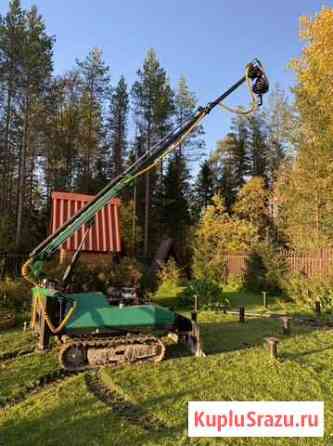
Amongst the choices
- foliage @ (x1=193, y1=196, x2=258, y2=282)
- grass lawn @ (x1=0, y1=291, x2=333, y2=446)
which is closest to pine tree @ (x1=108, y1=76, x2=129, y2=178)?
foliage @ (x1=193, y1=196, x2=258, y2=282)

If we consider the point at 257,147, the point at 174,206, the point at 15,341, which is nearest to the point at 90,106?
the point at 174,206

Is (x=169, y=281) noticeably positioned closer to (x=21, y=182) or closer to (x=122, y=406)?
(x=21, y=182)

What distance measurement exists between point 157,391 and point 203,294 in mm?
7928

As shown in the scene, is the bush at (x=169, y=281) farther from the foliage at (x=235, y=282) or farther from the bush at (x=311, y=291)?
the bush at (x=311, y=291)

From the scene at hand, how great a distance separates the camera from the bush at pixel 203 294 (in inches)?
514

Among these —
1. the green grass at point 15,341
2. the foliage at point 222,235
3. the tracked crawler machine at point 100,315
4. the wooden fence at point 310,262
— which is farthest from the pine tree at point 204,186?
the tracked crawler machine at point 100,315

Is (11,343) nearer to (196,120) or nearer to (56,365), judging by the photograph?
(56,365)

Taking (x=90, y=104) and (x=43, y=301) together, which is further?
(x=90, y=104)

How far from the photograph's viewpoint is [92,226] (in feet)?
45.9

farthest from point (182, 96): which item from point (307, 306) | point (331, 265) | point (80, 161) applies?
point (307, 306)

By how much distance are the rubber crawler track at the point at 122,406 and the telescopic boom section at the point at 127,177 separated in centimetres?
230

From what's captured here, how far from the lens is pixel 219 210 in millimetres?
27141

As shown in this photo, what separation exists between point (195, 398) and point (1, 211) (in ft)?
64.5

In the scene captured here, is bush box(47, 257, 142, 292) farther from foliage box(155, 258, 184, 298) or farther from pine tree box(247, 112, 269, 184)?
pine tree box(247, 112, 269, 184)
